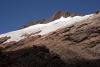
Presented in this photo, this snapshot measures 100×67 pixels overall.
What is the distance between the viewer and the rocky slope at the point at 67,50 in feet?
84.3

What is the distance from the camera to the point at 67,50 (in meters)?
32.6

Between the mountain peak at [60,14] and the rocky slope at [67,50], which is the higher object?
the mountain peak at [60,14]

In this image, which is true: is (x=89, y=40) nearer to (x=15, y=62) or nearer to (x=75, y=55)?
(x=75, y=55)

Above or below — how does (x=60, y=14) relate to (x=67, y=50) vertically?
above

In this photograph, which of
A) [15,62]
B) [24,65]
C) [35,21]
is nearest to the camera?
[24,65]

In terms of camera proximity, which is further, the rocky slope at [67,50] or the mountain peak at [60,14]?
the mountain peak at [60,14]

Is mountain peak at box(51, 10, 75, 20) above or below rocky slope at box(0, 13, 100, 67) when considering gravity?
above

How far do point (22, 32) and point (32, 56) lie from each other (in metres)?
25.8

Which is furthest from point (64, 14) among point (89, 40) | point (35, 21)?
point (89, 40)

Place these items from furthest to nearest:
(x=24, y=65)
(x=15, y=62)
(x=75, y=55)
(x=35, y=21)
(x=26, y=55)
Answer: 1. (x=35, y=21)
2. (x=75, y=55)
3. (x=26, y=55)
4. (x=15, y=62)
5. (x=24, y=65)

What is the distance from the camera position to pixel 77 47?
33594mm

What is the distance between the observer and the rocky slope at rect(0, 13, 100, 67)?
84.3ft

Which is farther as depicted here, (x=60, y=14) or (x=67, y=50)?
(x=60, y=14)

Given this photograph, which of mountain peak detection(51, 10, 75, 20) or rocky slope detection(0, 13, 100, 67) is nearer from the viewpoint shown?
rocky slope detection(0, 13, 100, 67)
